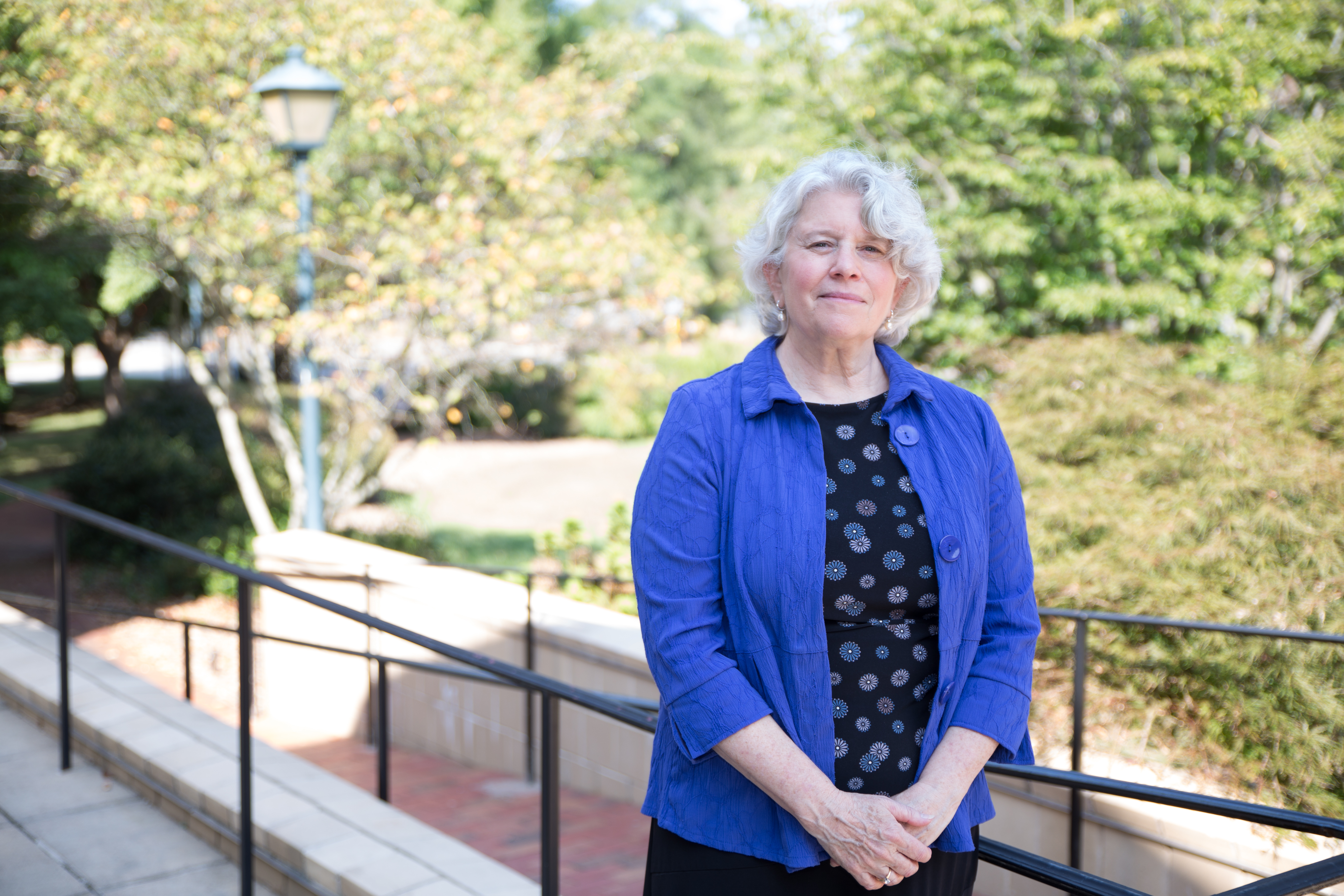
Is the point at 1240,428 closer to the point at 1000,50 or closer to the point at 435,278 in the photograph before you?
the point at 1000,50

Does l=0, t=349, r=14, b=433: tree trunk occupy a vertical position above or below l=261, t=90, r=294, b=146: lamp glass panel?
below

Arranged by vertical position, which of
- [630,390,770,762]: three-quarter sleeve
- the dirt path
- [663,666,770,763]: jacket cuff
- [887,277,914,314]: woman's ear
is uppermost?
[887,277,914,314]: woman's ear

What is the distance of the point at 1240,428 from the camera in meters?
4.83

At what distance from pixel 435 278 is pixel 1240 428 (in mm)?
5494

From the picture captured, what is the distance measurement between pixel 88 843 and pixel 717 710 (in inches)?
108

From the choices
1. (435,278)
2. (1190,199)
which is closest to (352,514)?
(435,278)

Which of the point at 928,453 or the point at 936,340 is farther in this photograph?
the point at 936,340

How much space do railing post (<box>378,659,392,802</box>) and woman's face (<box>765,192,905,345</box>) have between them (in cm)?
263

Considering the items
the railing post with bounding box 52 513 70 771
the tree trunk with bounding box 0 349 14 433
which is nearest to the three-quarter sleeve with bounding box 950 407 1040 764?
the railing post with bounding box 52 513 70 771

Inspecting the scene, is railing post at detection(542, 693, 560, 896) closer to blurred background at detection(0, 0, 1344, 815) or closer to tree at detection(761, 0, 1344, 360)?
blurred background at detection(0, 0, 1344, 815)

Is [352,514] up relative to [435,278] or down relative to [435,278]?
down

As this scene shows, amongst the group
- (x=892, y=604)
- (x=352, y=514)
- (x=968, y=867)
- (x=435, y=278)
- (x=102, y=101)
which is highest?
(x=102, y=101)

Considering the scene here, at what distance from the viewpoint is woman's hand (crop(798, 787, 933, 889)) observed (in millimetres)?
1446

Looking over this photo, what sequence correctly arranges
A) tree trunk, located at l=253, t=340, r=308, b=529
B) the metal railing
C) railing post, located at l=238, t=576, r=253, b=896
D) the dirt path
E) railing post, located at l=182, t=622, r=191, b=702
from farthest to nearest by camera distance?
the dirt path, tree trunk, located at l=253, t=340, r=308, b=529, railing post, located at l=182, t=622, r=191, b=702, railing post, located at l=238, t=576, r=253, b=896, the metal railing
